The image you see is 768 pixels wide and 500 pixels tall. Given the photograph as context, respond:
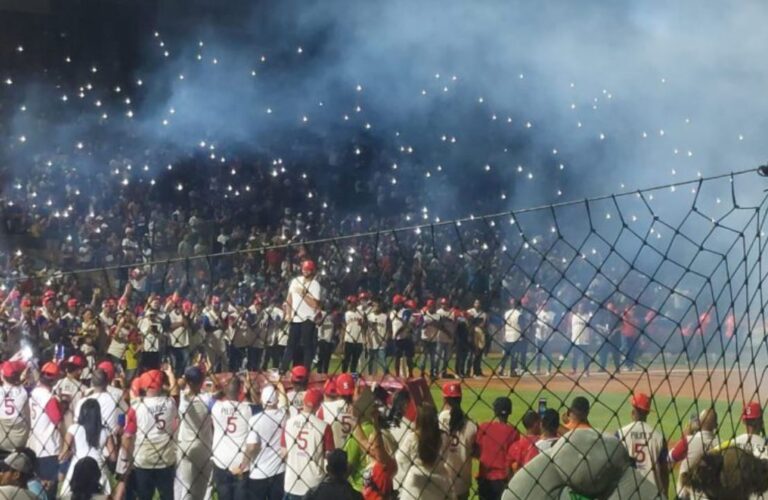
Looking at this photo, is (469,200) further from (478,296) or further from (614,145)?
(478,296)

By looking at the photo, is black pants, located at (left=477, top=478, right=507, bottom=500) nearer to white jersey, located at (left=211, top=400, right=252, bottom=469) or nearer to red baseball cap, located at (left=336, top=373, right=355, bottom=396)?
red baseball cap, located at (left=336, top=373, right=355, bottom=396)

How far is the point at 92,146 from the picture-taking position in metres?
30.1

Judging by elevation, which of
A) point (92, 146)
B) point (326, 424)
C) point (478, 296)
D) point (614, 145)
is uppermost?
point (614, 145)

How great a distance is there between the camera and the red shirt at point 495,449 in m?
8.77

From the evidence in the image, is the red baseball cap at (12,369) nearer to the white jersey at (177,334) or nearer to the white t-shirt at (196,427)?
the white t-shirt at (196,427)

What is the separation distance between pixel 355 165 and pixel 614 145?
7.73 meters

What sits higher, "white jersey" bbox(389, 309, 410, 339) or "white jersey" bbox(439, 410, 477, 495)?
"white jersey" bbox(389, 309, 410, 339)

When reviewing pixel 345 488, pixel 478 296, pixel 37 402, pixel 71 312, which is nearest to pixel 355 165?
pixel 478 296

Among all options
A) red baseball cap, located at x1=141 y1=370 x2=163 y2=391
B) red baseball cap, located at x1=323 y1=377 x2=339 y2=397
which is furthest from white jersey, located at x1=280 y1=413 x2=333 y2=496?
red baseball cap, located at x1=141 y1=370 x2=163 y2=391

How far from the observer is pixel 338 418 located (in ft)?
30.2

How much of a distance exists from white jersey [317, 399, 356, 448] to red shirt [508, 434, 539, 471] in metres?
1.33

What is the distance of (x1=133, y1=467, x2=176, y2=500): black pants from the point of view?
9.89 metres

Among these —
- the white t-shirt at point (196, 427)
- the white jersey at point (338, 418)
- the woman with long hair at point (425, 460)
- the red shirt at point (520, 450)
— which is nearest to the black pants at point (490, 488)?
the red shirt at point (520, 450)

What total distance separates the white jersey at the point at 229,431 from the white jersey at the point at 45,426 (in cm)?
157
